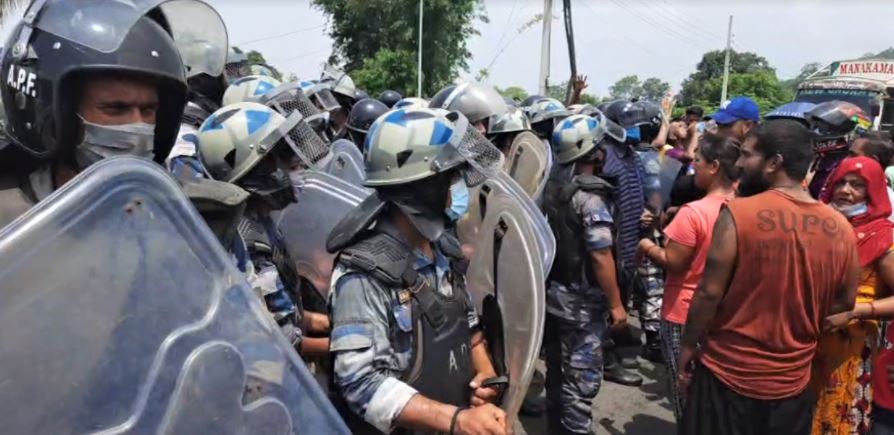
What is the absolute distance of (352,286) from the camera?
1.74 metres

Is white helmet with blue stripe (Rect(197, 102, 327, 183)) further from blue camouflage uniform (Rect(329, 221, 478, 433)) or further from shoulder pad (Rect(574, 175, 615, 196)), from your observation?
shoulder pad (Rect(574, 175, 615, 196))

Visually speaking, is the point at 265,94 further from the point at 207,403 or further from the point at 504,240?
the point at 207,403

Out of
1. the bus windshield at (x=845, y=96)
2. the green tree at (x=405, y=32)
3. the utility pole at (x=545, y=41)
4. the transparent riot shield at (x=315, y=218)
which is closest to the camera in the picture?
the transparent riot shield at (x=315, y=218)

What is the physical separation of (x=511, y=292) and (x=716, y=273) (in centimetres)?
103

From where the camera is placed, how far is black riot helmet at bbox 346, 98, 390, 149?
473cm

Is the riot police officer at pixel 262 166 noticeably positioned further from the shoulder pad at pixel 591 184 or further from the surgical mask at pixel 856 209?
the surgical mask at pixel 856 209

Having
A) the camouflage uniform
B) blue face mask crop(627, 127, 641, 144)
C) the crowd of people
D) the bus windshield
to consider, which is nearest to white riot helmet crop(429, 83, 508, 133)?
the crowd of people

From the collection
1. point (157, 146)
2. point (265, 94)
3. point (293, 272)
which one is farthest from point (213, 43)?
point (157, 146)

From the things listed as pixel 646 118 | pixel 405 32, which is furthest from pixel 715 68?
pixel 646 118

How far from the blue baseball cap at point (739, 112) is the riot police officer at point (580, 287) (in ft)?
5.08

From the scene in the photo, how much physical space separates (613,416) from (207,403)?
413cm

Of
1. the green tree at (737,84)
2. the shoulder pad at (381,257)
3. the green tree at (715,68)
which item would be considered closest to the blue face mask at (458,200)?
the shoulder pad at (381,257)

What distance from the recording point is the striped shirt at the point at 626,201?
4602 mm

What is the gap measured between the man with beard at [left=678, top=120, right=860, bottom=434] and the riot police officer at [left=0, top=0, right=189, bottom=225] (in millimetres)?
2147
